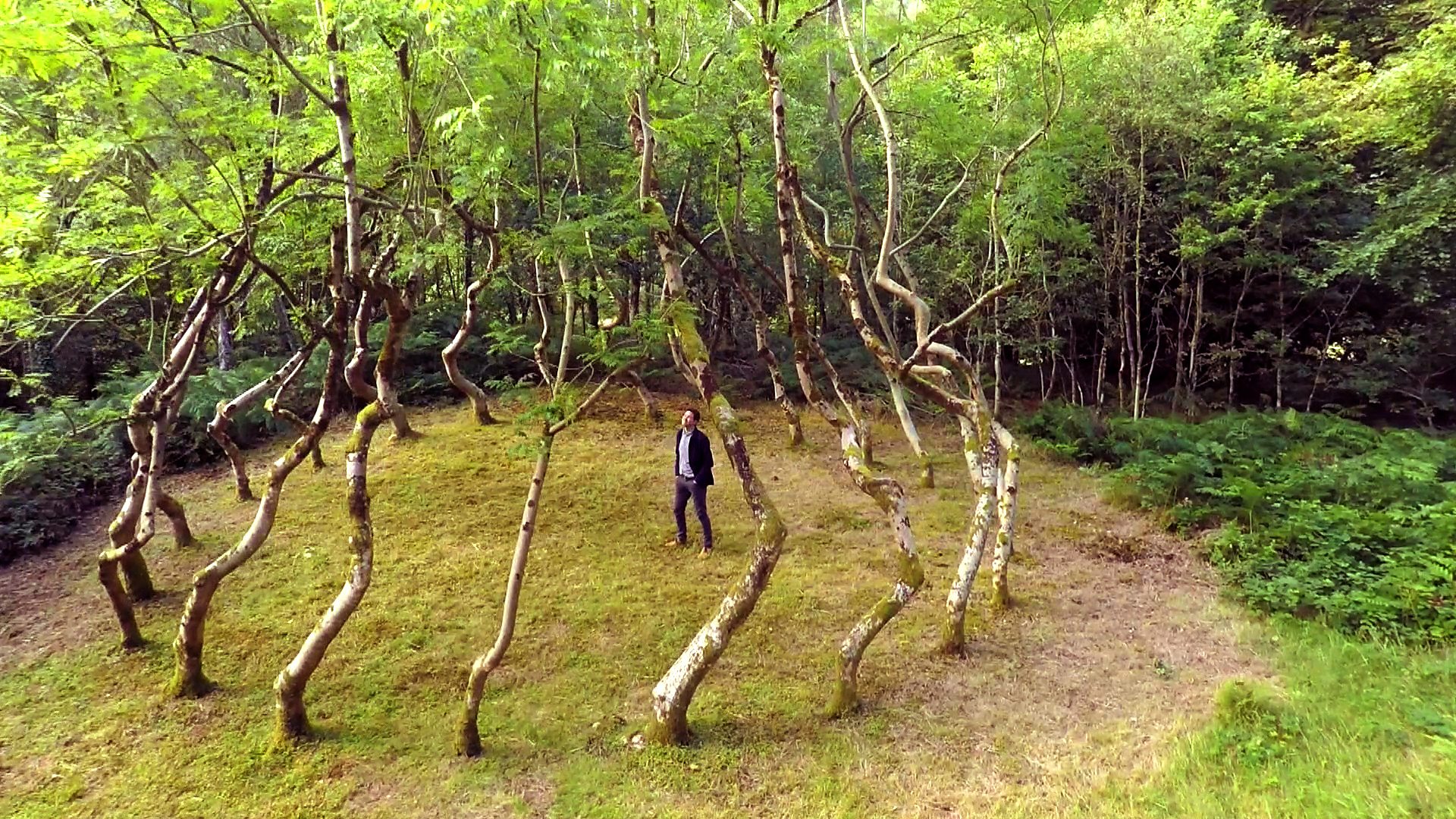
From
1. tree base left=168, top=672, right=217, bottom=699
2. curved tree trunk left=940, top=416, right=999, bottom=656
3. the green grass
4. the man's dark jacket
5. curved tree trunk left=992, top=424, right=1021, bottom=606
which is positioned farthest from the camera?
the man's dark jacket

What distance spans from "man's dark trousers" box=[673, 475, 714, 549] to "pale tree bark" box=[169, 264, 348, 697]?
4.52 m

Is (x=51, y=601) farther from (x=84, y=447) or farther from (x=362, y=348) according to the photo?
(x=362, y=348)

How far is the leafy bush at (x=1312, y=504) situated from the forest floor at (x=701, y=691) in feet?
1.69

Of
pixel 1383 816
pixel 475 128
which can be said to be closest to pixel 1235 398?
pixel 1383 816

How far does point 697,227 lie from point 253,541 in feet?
42.2

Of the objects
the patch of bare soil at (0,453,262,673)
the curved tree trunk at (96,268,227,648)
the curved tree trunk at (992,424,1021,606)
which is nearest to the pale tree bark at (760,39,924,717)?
the curved tree trunk at (992,424,1021,606)

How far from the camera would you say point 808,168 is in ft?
48.8

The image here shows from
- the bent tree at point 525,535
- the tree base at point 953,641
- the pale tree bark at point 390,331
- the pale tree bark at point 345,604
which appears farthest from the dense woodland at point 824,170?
the tree base at point 953,641

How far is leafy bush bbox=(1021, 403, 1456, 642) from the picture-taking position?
713 cm

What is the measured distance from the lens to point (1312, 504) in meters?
8.94

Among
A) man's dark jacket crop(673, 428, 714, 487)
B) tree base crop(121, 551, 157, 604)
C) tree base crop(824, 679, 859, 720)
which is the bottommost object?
tree base crop(824, 679, 859, 720)

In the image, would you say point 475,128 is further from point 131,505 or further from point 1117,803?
point 1117,803

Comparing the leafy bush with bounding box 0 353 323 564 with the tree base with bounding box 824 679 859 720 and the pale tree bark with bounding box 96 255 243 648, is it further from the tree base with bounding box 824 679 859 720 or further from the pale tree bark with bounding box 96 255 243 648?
the tree base with bounding box 824 679 859 720

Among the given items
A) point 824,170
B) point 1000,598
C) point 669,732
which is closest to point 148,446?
point 669,732
